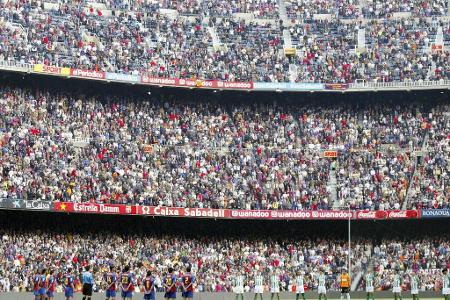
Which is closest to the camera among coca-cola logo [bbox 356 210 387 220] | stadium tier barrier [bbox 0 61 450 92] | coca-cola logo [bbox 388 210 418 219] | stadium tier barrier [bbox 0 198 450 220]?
stadium tier barrier [bbox 0 198 450 220]

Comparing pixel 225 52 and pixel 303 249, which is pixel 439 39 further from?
pixel 303 249

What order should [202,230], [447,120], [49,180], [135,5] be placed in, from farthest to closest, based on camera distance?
[135,5] < [447,120] < [202,230] < [49,180]

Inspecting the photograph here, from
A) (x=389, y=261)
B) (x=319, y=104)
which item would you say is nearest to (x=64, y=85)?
(x=319, y=104)

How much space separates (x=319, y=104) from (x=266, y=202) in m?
11.3

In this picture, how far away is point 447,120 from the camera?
73312 millimetres

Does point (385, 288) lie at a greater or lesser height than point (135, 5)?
lesser

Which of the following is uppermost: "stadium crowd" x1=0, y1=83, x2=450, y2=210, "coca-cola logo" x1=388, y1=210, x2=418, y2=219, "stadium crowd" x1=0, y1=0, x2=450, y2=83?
"stadium crowd" x1=0, y1=0, x2=450, y2=83

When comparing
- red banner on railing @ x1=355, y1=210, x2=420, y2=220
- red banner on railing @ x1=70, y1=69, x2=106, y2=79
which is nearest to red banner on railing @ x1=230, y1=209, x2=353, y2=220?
red banner on railing @ x1=355, y1=210, x2=420, y2=220

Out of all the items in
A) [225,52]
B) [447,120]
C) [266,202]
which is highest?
[225,52]

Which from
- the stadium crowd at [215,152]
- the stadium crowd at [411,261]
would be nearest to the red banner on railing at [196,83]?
the stadium crowd at [215,152]

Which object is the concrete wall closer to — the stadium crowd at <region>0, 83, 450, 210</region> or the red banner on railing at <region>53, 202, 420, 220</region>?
the red banner on railing at <region>53, 202, 420, 220</region>

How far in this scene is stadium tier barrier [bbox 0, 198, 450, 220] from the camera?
60.7 metres

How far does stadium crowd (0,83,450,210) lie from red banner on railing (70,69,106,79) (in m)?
2.14

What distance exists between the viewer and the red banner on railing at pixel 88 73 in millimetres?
68000
